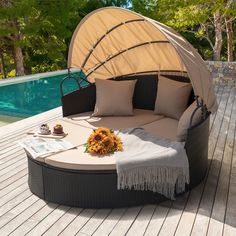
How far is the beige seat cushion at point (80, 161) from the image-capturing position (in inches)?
132

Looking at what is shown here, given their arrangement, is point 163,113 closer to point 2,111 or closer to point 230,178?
point 230,178

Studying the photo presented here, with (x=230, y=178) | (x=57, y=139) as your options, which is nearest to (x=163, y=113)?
(x=230, y=178)

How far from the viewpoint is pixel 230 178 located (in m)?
4.11

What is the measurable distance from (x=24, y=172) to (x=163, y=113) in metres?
2.12

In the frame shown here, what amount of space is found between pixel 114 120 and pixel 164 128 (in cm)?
83

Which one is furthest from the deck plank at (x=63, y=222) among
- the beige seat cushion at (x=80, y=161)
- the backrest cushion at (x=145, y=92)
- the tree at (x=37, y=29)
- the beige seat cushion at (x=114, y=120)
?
the tree at (x=37, y=29)

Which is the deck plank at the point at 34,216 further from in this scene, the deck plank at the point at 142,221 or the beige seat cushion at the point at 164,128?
the beige seat cushion at the point at 164,128

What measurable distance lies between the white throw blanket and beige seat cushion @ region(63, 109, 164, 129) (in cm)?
109

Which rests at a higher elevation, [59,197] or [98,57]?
[98,57]

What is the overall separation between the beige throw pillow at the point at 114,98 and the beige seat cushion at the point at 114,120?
0.36 feet

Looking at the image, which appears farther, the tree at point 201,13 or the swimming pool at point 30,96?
the tree at point 201,13

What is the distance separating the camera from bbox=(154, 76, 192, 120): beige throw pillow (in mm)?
4848

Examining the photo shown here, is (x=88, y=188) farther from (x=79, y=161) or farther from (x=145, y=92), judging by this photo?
(x=145, y=92)

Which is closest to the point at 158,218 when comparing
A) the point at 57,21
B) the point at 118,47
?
the point at 118,47
